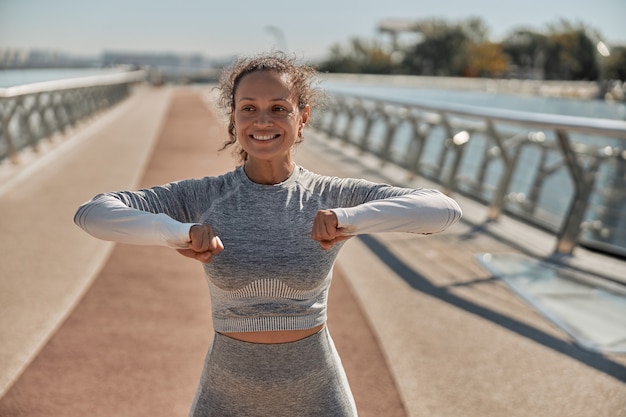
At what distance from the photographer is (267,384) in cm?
161

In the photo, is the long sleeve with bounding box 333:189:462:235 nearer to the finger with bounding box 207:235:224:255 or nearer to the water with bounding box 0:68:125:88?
the finger with bounding box 207:235:224:255

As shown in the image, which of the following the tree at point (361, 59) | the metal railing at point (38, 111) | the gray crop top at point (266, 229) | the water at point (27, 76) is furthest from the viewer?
the tree at point (361, 59)

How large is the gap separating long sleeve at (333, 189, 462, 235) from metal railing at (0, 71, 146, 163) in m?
8.61

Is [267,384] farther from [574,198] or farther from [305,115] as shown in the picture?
[574,198]

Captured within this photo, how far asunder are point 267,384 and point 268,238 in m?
0.37

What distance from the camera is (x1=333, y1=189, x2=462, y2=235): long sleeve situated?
4.93ft

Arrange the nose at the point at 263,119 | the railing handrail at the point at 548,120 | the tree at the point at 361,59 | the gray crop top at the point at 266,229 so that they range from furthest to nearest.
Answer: the tree at the point at 361,59, the railing handrail at the point at 548,120, the nose at the point at 263,119, the gray crop top at the point at 266,229

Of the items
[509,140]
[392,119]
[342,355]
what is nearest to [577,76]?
[392,119]

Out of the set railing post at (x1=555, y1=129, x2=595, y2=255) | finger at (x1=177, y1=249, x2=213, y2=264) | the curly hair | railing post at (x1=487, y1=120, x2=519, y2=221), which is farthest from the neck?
railing post at (x1=487, y1=120, x2=519, y2=221)

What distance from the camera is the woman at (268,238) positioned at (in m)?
1.56

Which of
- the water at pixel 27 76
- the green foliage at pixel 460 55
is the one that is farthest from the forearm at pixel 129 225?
the green foliage at pixel 460 55

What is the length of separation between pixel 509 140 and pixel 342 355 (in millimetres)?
3933

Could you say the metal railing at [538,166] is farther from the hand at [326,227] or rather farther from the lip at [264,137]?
the hand at [326,227]

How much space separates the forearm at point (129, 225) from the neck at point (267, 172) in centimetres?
33
